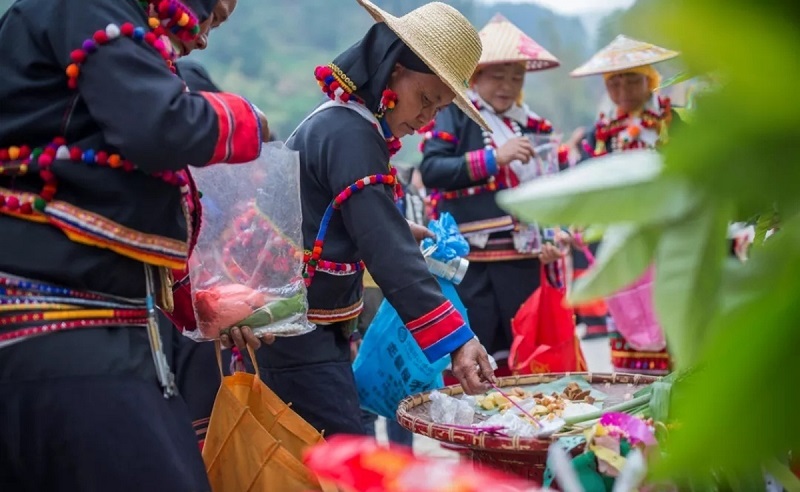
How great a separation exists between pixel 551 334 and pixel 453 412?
1583 millimetres

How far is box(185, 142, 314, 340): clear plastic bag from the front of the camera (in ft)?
6.55

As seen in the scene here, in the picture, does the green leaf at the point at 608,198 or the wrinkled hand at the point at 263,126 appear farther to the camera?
the wrinkled hand at the point at 263,126

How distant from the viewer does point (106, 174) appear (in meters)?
1.53

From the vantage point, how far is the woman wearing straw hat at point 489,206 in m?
3.99

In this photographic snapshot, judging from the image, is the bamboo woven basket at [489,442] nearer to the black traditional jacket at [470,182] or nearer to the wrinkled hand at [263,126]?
the wrinkled hand at [263,126]

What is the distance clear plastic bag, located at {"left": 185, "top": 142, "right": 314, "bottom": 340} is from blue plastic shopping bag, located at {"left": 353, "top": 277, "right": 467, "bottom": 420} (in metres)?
0.56

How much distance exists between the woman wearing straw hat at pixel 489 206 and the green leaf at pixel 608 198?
11.2 feet

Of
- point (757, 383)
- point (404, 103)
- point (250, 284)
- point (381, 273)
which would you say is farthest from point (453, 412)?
point (757, 383)

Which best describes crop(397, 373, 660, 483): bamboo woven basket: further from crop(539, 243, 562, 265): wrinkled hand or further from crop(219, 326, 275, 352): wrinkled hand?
crop(539, 243, 562, 265): wrinkled hand

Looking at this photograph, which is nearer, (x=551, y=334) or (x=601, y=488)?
(x=601, y=488)

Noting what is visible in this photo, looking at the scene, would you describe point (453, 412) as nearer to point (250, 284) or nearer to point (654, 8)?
point (250, 284)

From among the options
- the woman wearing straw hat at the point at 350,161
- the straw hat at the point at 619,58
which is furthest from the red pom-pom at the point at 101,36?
the straw hat at the point at 619,58

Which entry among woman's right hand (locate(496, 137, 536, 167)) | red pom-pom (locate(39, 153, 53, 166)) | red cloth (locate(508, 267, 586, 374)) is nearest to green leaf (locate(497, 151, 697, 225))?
red pom-pom (locate(39, 153, 53, 166))

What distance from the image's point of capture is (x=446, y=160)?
405 centimetres
